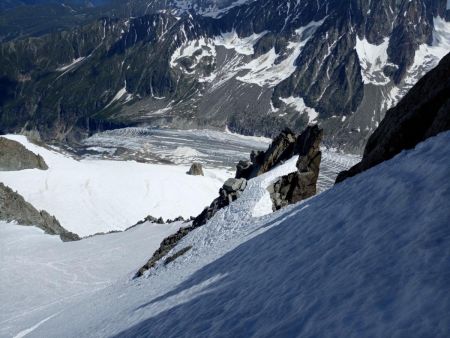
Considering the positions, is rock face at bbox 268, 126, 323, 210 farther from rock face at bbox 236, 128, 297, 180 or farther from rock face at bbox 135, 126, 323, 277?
rock face at bbox 236, 128, 297, 180

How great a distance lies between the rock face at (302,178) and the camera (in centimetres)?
3762

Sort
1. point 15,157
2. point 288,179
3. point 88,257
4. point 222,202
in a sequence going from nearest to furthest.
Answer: point 288,179 < point 222,202 < point 88,257 < point 15,157

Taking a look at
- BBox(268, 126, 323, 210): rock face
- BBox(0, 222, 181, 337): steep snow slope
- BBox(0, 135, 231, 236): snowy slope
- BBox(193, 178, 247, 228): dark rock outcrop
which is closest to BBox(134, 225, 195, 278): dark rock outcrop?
BBox(193, 178, 247, 228): dark rock outcrop

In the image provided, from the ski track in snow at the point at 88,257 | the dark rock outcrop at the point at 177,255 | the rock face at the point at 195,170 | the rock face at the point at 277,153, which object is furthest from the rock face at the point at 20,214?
the rock face at the point at 195,170

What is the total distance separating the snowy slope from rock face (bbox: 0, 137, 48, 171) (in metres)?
1.60

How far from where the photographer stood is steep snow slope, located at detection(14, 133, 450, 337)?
8.41 metres

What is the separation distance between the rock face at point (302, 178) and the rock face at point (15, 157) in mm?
68805

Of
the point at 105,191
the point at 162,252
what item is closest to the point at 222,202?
the point at 162,252

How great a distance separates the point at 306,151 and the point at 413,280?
110ft

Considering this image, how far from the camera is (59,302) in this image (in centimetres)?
3691

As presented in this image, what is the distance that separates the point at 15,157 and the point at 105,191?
738 inches

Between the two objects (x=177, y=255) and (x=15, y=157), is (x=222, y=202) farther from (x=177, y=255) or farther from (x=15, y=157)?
(x=15, y=157)

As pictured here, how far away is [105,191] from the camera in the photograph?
328 ft

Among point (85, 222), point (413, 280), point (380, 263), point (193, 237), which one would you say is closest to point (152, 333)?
point (380, 263)
